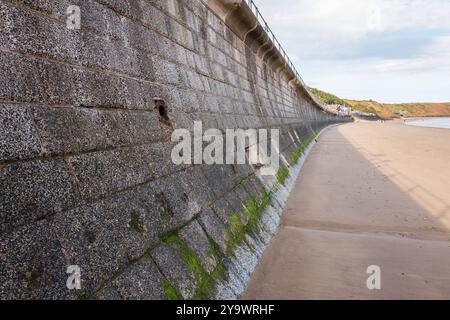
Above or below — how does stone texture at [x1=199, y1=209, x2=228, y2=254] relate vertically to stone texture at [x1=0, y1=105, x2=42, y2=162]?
below

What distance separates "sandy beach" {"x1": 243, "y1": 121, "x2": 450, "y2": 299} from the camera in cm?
501

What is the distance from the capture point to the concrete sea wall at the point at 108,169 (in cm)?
230

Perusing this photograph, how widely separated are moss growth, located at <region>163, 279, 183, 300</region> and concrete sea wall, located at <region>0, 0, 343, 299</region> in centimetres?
2

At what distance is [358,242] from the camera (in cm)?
684

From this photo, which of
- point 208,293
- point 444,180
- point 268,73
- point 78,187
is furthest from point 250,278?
point 268,73

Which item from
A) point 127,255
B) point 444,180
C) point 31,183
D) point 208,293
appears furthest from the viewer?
Result: point 444,180

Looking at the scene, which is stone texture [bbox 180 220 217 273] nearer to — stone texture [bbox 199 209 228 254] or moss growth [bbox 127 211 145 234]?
stone texture [bbox 199 209 228 254]

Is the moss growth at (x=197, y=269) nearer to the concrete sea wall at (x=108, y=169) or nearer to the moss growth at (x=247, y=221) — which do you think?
the concrete sea wall at (x=108, y=169)

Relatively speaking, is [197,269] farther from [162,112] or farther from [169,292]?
[162,112]

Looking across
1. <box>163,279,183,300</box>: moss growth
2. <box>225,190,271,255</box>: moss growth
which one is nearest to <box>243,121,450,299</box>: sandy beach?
<box>225,190,271,255</box>: moss growth

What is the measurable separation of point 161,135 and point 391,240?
5.17 m

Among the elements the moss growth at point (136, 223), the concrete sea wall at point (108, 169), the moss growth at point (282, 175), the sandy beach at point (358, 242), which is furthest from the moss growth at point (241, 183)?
the moss growth at point (282, 175)
